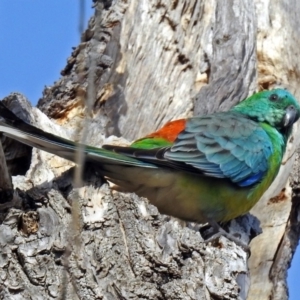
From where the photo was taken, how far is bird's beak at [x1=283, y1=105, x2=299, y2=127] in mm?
6023

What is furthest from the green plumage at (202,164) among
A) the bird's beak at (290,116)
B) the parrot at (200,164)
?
the bird's beak at (290,116)

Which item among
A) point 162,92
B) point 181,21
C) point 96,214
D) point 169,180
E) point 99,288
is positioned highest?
point 181,21

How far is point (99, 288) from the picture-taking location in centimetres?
405

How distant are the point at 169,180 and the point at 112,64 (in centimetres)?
145

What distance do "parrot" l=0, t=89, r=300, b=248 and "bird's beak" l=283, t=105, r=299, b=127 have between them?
0.14 metres

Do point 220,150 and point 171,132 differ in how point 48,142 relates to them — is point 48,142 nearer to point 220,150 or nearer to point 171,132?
point 171,132

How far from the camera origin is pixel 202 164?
5215 mm

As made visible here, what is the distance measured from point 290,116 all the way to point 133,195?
1.99 metres

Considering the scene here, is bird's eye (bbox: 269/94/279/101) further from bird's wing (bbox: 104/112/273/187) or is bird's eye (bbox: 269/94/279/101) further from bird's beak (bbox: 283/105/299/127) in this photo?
bird's wing (bbox: 104/112/273/187)

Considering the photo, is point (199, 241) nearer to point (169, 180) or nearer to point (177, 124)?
point (169, 180)

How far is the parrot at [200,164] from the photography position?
4.91m

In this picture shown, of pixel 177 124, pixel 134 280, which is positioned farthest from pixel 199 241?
pixel 177 124

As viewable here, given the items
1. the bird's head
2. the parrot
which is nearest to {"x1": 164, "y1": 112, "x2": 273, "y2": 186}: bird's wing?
the parrot

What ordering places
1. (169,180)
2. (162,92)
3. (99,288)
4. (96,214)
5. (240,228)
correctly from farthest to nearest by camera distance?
(162,92)
(240,228)
(169,180)
(96,214)
(99,288)
